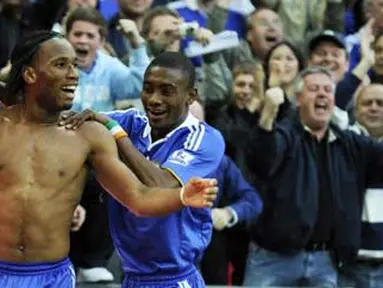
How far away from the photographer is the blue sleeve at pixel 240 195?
805cm

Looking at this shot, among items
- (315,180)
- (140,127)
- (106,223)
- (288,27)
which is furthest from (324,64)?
(140,127)

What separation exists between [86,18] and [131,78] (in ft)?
2.03

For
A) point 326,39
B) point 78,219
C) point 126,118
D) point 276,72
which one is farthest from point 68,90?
point 326,39

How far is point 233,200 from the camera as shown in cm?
817

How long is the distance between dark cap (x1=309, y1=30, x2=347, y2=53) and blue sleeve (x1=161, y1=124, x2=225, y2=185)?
10.8 ft

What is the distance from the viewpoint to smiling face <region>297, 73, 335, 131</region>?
26.9ft

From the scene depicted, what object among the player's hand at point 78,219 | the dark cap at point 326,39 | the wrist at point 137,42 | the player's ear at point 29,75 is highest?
the player's ear at point 29,75

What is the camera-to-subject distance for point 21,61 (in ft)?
18.3

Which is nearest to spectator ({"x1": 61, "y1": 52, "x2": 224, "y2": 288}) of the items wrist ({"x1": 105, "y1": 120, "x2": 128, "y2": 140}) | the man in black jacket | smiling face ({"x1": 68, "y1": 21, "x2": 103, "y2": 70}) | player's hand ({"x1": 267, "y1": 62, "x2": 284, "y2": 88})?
wrist ({"x1": 105, "y1": 120, "x2": 128, "y2": 140})

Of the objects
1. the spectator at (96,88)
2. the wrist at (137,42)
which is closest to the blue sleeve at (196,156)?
the spectator at (96,88)

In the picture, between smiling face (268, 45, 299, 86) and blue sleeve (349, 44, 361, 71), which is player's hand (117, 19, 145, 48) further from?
blue sleeve (349, 44, 361, 71)

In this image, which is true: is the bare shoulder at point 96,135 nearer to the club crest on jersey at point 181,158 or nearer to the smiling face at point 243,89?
the club crest on jersey at point 181,158

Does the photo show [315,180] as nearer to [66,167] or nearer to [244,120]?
[244,120]

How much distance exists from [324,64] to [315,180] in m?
1.52
